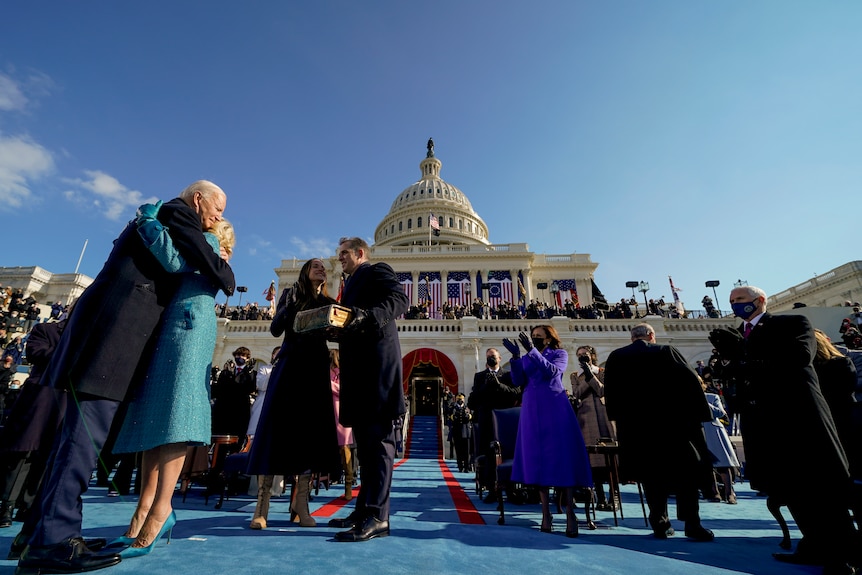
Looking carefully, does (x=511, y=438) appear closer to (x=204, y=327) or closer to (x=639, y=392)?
Result: (x=639, y=392)

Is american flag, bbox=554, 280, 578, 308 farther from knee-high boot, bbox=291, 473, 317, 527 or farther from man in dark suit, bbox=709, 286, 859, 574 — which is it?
knee-high boot, bbox=291, 473, 317, 527

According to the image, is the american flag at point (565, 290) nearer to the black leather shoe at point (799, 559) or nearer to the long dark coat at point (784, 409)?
the long dark coat at point (784, 409)

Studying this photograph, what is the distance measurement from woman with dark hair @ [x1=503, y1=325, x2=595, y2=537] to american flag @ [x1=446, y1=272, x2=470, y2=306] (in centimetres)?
3463

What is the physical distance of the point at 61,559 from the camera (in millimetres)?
1843

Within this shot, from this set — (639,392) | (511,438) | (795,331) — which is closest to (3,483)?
(511,438)

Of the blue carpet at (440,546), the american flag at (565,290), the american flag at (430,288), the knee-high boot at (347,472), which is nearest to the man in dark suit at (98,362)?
the blue carpet at (440,546)

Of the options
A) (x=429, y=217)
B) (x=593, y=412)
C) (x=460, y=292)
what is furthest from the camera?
(x=429, y=217)

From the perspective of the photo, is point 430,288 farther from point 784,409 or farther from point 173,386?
point 173,386

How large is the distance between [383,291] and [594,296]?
40.5m

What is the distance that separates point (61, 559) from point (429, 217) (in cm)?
5844

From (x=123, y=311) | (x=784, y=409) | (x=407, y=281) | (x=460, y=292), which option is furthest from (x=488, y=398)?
(x=407, y=281)

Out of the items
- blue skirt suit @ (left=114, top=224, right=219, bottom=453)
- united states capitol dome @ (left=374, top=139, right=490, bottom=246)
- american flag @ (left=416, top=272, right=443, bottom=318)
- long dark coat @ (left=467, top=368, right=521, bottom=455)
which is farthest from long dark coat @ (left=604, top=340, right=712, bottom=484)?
united states capitol dome @ (left=374, top=139, right=490, bottom=246)

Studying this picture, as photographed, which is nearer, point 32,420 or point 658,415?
point 32,420

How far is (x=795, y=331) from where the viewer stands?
3.12m
